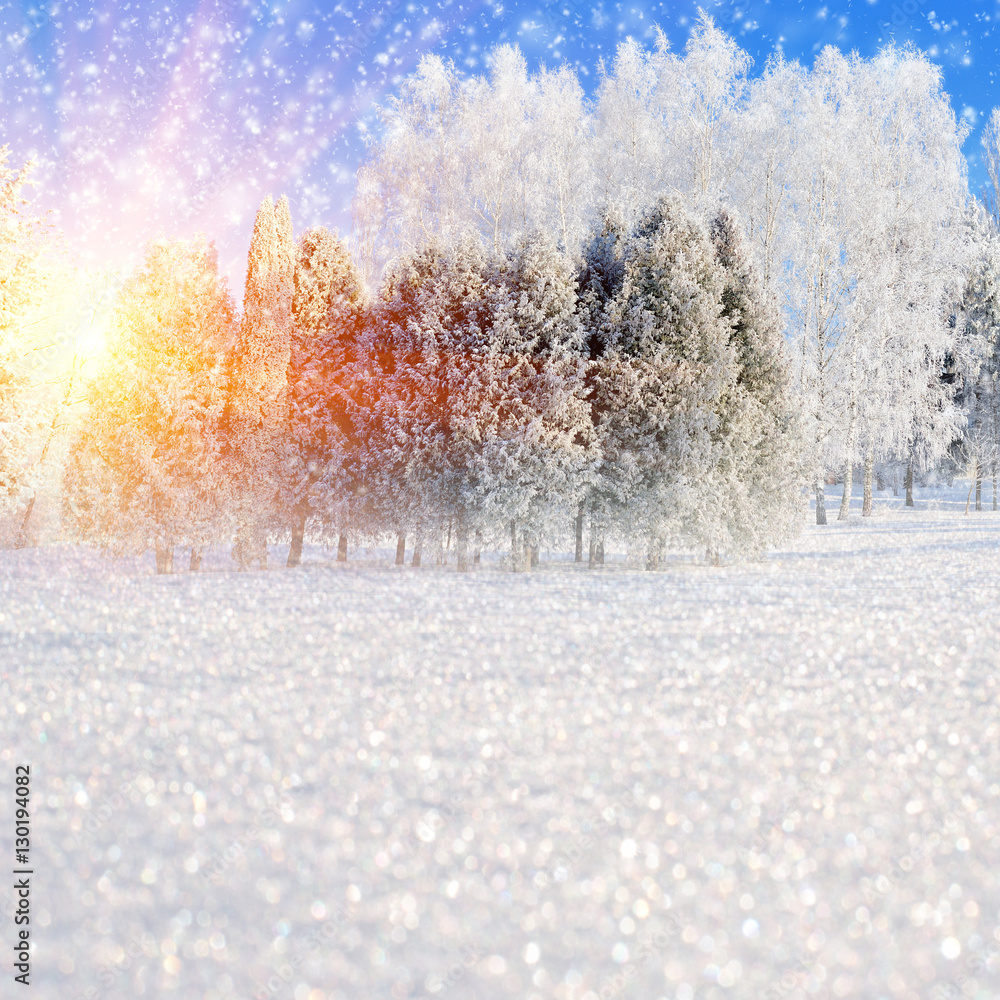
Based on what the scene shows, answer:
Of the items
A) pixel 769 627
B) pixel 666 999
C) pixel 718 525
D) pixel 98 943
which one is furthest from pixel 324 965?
pixel 718 525

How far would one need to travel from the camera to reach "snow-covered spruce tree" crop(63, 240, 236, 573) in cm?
1402

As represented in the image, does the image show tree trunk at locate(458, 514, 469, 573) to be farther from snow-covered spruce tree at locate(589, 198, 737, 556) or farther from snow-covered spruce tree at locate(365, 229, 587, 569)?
snow-covered spruce tree at locate(589, 198, 737, 556)

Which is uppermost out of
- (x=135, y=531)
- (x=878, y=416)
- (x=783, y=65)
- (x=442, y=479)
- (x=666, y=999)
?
(x=783, y=65)

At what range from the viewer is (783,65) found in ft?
84.7

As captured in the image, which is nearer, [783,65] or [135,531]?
[135,531]

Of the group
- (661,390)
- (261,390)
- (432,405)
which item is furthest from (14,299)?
(661,390)

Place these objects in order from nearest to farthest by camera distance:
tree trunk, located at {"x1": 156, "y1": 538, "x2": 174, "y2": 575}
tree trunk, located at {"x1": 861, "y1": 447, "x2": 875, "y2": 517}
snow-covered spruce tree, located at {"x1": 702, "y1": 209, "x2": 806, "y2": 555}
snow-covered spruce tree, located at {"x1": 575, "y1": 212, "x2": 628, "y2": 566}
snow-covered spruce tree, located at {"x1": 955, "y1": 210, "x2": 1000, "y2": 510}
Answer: snow-covered spruce tree, located at {"x1": 575, "y1": 212, "x2": 628, "y2": 566} < snow-covered spruce tree, located at {"x1": 702, "y1": 209, "x2": 806, "y2": 555} < tree trunk, located at {"x1": 156, "y1": 538, "x2": 174, "y2": 575} < tree trunk, located at {"x1": 861, "y1": 447, "x2": 875, "y2": 517} < snow-covered spruce tree, located at {"x1": 955, "y1": 210, "x2": 1000, "y2": 510}

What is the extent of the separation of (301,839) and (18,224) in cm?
1725

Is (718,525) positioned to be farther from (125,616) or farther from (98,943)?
(98,943)

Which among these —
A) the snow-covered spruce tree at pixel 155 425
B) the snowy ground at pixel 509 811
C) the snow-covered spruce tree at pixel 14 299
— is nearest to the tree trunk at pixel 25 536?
the snow-covered spruce tree at pixel 14 299

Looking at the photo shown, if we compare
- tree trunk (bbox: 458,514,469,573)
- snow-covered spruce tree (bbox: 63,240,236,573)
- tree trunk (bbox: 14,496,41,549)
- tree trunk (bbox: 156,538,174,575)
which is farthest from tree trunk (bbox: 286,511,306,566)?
tree trunk (bbox: 14,496,41,549)

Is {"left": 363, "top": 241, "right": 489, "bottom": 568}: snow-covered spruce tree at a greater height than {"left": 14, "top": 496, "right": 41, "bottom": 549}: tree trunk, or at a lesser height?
greater

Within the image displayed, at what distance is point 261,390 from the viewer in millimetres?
14867

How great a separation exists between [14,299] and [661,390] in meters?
13.9
